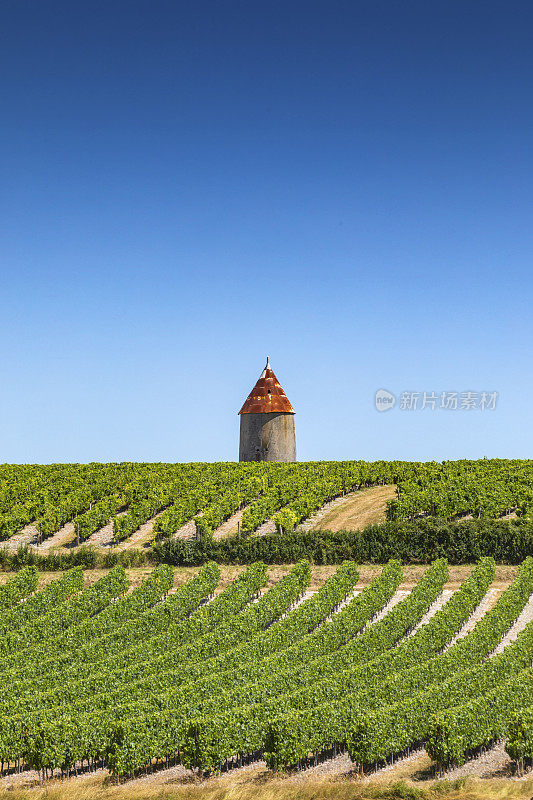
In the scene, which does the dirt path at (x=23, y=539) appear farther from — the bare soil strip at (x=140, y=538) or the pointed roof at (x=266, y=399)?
the pointed roof at (x=266, y=399)

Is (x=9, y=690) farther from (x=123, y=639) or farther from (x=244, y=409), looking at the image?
(x=244, y=409)

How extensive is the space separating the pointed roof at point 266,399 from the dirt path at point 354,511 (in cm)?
1622

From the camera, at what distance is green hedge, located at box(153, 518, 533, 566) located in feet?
155

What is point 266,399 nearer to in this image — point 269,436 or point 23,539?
point 269,436

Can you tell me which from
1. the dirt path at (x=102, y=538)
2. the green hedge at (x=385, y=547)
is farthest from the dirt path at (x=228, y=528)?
the dirt path at (x=102, y=538)

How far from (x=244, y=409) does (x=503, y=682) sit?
59815mm

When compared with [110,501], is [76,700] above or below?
below

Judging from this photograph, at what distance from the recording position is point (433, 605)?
39.0m

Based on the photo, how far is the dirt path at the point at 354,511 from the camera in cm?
A: 5900

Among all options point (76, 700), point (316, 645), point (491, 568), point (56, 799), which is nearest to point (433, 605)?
point (491, 568)

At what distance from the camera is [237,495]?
62.1 m

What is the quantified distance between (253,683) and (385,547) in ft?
82.0

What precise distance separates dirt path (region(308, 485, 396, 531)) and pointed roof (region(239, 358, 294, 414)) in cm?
1622

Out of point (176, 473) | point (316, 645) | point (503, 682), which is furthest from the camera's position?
point (176, 473)
